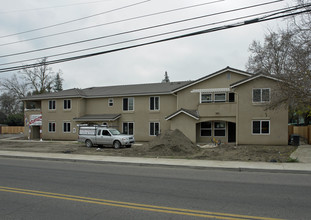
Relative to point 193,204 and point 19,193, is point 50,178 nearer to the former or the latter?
point 19,193

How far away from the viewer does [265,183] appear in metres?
9.69

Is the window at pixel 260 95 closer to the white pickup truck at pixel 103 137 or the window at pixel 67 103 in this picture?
the white pickup truck at pixel 103 137

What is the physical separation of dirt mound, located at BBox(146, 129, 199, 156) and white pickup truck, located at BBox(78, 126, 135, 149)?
140 inches

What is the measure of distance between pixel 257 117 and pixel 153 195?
19022mm

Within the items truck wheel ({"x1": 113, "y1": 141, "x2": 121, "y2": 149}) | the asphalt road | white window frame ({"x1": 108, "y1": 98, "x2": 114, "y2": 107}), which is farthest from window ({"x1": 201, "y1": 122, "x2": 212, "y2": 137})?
the asphalt road

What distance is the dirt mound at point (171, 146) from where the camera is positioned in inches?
741

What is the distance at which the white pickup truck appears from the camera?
23.0m

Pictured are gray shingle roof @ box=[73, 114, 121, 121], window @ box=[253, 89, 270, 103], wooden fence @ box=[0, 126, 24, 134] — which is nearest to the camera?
window @ box=[253, 89, 270, 103]

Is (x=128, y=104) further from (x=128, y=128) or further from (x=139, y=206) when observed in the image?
(x=139, y=206)

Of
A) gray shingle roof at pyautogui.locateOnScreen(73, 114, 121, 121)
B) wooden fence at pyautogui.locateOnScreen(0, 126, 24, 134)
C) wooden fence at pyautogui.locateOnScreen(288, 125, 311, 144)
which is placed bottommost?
wooden fence at pyautogui.locateOnScreen(0, 126, 24, 134)

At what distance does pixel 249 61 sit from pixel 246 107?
69.6ft

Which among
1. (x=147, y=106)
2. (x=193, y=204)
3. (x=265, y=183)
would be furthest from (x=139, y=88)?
(x=193, y=204)

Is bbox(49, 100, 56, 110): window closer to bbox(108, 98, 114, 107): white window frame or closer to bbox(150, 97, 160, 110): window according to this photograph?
bbox(108, 98, 114, 107): white window frame

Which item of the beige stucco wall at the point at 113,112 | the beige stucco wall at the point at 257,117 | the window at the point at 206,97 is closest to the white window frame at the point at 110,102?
the beige stucco wall at the point at 113,112
